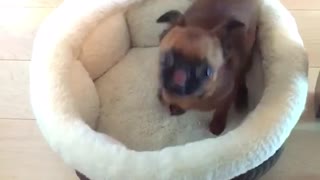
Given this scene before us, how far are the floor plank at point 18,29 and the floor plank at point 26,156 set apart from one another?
216 mm

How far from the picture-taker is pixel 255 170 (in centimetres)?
126

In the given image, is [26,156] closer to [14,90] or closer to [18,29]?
[14,90]

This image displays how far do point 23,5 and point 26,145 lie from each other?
47 centimetres

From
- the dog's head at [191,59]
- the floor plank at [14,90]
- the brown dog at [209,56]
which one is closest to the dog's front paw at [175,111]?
the brown dog at [209,56]

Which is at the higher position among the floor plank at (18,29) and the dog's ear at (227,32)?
the dog's ear at (227,32)

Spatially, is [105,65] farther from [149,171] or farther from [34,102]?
[149,171]

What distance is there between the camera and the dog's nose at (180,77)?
1.14 m

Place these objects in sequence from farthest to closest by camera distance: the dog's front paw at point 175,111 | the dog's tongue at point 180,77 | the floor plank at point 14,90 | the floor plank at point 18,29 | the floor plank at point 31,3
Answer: the floor plank at point 31,3
the floor plank at point 18,29
the floor plank at point 14,90
the dog's front paw at point 175,111
the dog's tongue at point 180,77

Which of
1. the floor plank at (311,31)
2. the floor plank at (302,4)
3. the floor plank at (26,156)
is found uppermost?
the floor plank at (302,4)

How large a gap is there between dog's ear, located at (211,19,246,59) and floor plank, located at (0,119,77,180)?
464 millimetres

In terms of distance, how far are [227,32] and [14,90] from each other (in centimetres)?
62

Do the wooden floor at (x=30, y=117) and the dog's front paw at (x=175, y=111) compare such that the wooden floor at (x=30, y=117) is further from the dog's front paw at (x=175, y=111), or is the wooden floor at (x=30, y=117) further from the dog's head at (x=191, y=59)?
the dog's head at (x=191, y=59)

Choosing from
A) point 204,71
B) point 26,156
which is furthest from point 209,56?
point 26,156

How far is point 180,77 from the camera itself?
114 cm
